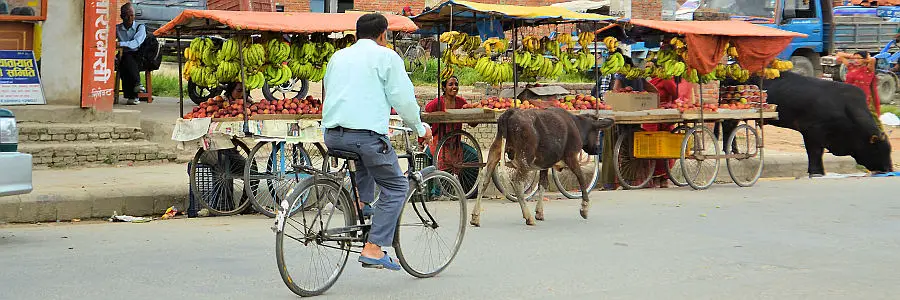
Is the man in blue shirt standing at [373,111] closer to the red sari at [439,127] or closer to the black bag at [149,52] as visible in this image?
the red sari at [439,127]

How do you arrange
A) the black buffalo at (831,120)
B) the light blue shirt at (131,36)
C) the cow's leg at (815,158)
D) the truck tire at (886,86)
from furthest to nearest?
the truck tire at (886,86) → the light blue shirt at (131,36) → the cow's leg at (815,158) → the black buffalo at (831,120)

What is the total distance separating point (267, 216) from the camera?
10.6 m

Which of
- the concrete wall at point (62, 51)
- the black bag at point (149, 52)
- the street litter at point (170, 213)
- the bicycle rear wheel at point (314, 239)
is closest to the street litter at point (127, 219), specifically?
the street litter at point (170, 213)

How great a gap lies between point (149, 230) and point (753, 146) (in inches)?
321

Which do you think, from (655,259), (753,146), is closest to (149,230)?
(655,259)

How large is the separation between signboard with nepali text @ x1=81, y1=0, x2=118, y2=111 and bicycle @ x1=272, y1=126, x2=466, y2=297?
7.72m

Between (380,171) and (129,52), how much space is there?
10.9 metres

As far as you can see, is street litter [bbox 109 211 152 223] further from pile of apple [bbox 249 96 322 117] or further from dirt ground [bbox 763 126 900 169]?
dirt ground [bbox 763 126 900 169]

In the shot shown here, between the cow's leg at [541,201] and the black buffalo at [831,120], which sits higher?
the black buffalo at [831,120]

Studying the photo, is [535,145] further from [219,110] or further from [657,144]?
[657,144]

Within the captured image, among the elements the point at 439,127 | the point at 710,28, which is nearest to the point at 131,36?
the point at 439,127

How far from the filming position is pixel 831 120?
15570 millimetres

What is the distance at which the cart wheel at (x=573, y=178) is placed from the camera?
1268 cm

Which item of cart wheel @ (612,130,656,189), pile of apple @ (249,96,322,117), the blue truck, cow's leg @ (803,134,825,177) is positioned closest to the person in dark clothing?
pile of apple @ (249,96,322,117)
